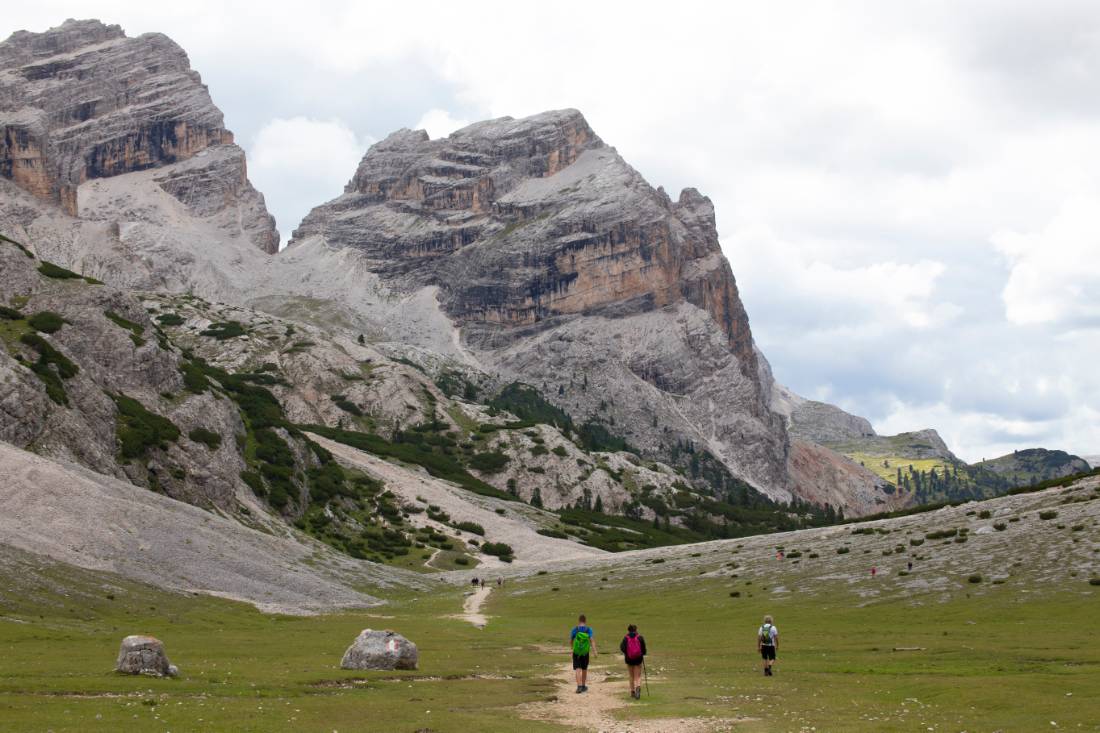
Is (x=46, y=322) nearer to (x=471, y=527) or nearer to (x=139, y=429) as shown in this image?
(x=139, y=429)

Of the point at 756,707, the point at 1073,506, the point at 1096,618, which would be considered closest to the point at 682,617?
the point at 1096,618

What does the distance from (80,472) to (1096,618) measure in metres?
94.8

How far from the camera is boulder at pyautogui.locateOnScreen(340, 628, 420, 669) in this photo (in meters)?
42.3

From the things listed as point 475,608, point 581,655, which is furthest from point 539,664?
point 475,608

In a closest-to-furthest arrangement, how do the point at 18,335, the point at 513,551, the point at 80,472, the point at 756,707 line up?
the point at 756,707
the point at 80,472
the point at 18,335
the point at 513,551

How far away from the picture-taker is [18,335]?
440 feet

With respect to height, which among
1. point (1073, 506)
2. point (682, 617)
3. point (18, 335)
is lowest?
point (682, 617)

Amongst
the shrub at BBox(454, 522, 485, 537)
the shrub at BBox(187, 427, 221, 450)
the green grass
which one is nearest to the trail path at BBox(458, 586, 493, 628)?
the green grass

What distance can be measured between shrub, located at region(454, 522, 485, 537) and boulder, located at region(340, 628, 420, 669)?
471 ft

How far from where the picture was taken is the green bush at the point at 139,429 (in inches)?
5197

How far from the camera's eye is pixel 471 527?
188m

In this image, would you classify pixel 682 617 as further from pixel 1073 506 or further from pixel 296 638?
pixel 1073 506

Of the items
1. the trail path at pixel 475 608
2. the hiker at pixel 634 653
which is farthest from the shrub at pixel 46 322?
the hiker at pixel 634 653

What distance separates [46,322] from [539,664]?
12777cm
